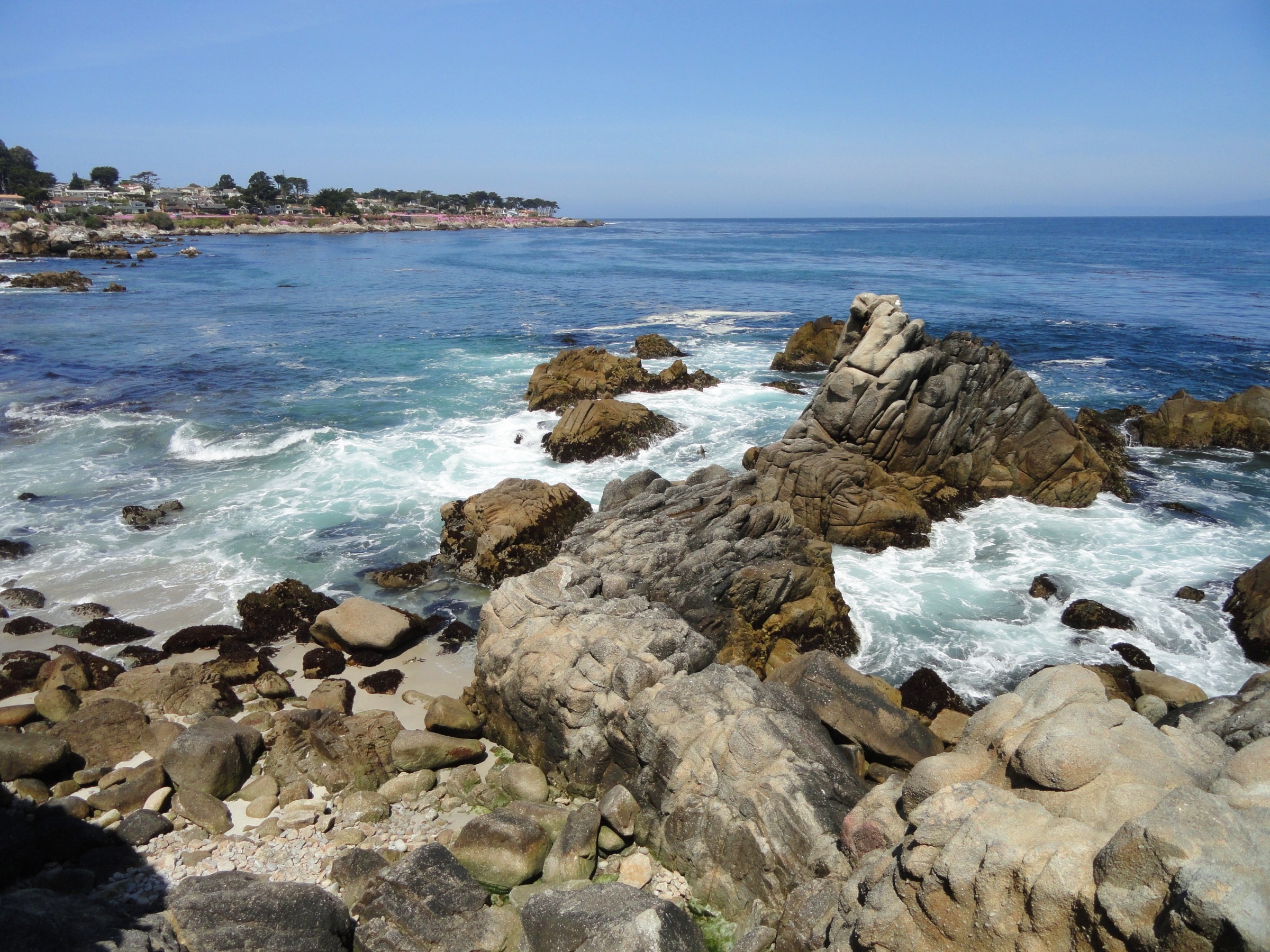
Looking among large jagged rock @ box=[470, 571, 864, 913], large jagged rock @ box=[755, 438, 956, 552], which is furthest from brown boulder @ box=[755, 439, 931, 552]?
large jagged rock @ box=[470, 571, 864, 913]

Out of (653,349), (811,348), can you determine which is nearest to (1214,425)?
(811,348)

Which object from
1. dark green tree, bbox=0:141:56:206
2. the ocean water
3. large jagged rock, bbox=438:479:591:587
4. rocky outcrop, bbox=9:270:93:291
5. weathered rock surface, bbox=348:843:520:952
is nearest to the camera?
weathered rock surface, bbox=348:843:520:952

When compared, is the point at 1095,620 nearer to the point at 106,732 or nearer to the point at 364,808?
the point at 364,808

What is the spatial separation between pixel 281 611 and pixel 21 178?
189 metres

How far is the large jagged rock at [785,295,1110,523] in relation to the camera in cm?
2327

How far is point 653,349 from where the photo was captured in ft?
142

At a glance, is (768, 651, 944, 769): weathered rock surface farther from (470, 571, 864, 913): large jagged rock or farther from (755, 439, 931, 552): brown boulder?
(755, 439, 931, 552): brown boulder

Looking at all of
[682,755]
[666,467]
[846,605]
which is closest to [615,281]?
[666,467]

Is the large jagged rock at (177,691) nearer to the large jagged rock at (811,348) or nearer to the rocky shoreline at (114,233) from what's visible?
the large jagged rock at (811,348)

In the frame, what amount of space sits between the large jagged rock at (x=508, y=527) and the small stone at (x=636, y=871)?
31.5 ft

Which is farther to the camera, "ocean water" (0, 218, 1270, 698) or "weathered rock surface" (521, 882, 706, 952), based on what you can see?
"ocean water" (0, 218, 1270, 698)

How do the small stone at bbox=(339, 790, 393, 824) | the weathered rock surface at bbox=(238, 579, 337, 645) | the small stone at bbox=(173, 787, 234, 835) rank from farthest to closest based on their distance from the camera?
1. the weathered rock surface at bbox=(238, 579, 337, 645)
2. the small stone at bbox=(339, 790, 393, 824)
3. the small stone at bbox=(173, 787, 234, 835)

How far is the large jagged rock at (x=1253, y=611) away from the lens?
1589 cm

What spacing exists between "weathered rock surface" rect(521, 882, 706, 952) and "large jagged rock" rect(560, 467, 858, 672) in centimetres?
672
